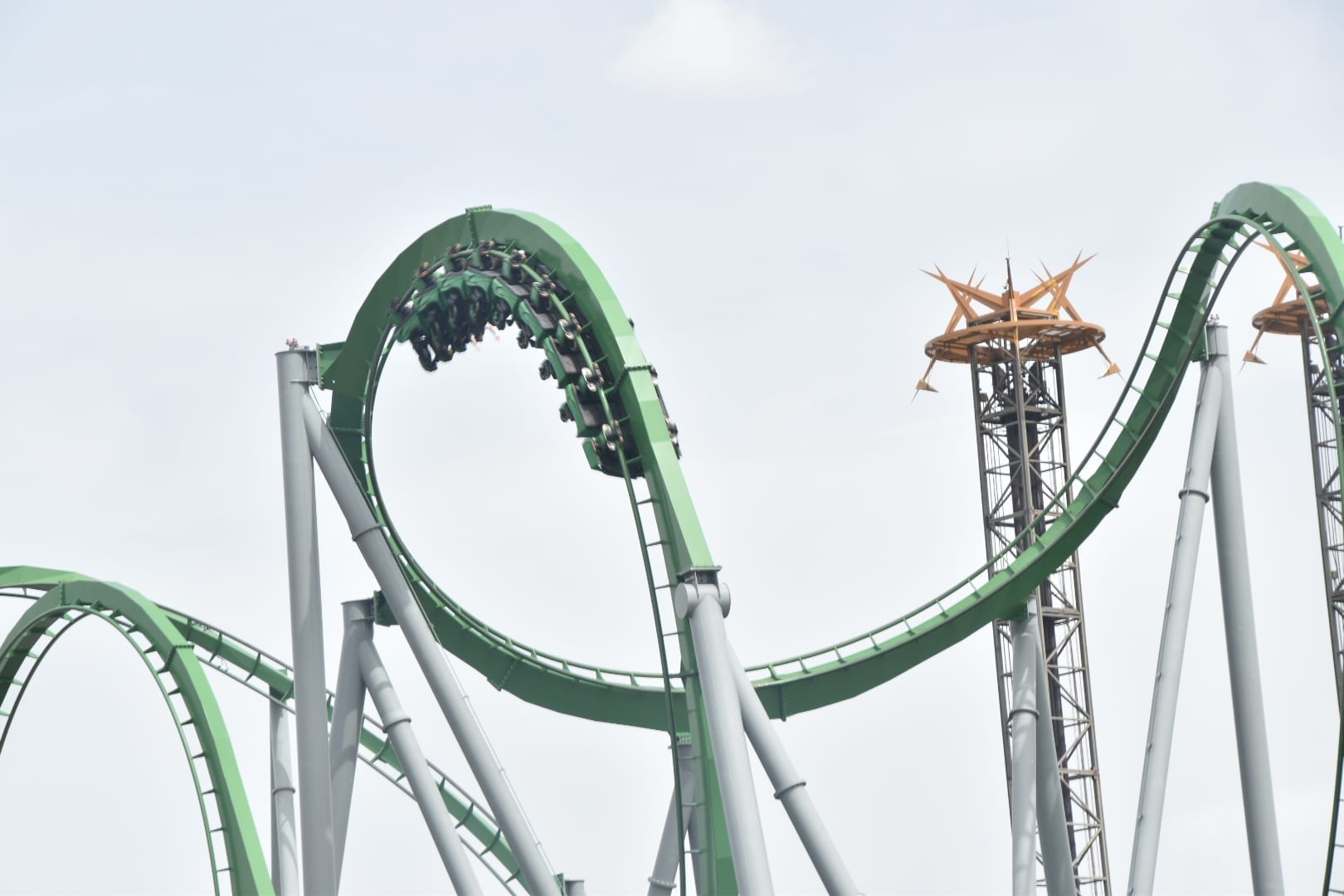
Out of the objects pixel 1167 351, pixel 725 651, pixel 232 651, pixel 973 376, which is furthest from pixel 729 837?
pixel 973 376

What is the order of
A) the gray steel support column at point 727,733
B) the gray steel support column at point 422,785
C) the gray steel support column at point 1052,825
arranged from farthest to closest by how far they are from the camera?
the gray steel support column at point 1052,825 < the gray steel support column at point 422,785 < the gray steel support column at point 727,733

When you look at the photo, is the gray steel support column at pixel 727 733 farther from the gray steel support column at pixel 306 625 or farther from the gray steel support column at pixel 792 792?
the gray steel support column at pixel 306 625

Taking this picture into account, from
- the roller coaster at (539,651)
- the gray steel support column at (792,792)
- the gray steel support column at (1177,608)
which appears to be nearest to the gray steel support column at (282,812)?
the roller coaster at (539,651)

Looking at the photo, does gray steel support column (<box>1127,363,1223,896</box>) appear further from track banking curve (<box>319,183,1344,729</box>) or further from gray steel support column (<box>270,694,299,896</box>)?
gray steel support column (<box>270,694,299,896</box>)

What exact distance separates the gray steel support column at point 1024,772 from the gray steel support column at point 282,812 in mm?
7161

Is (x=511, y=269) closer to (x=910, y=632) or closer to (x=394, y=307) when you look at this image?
(x=394, y=307)

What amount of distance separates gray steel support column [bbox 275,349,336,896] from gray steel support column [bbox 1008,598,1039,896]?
20.7 feet

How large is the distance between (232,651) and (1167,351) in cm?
1086

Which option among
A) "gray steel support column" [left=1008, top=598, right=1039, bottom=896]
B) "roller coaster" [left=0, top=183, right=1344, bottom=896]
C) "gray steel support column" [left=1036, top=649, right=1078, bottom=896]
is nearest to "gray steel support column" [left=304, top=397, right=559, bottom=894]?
"roller coaster" [left=0, top=183, right=1344, bottom=896]

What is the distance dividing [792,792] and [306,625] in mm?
4805

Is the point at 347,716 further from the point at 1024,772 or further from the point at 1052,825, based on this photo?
the point at 1052,825

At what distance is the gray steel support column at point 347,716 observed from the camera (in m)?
18.5

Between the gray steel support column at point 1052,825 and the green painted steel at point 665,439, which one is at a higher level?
the green painted steel at point 665,439

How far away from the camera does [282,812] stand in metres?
21.7
